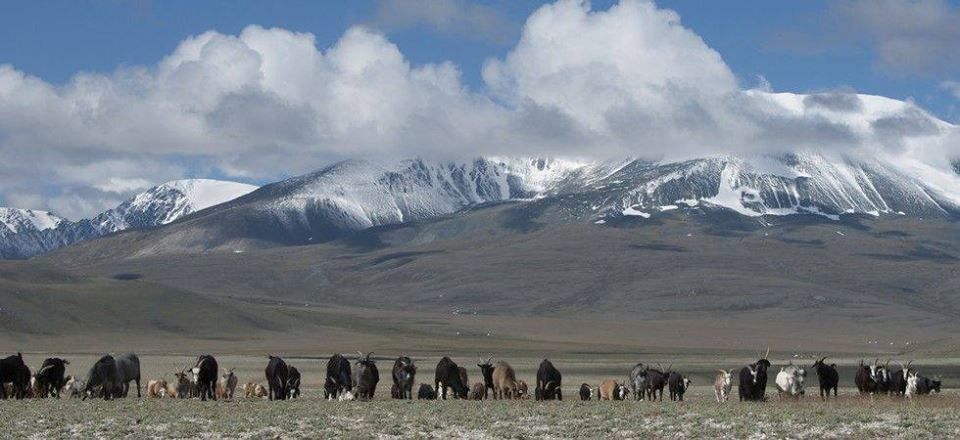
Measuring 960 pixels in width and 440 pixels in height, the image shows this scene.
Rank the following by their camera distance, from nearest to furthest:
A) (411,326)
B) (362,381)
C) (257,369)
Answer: (362,381) < (257,369) < (411,326)

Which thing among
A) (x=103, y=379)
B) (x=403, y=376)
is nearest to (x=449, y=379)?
(x=403, y=376)

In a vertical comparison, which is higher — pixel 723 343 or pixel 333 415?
pixel 723 343

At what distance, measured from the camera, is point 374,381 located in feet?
123

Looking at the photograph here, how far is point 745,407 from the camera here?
31.5 metres

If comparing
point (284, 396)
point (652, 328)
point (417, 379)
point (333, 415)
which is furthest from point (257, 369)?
point (652, 328)

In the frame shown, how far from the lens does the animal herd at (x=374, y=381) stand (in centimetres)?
3722

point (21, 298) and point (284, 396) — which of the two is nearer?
→ point (284, 396)

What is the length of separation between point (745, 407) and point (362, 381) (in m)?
11.0

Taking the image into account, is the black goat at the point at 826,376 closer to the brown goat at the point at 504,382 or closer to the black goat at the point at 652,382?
the black goat at the point at 652,382

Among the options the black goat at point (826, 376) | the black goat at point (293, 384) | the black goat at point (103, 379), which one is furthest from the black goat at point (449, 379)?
the black goat at point (826, 376)

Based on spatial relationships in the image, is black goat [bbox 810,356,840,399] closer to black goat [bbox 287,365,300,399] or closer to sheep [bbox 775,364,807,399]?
sheep [bbox 775,364,807,399]

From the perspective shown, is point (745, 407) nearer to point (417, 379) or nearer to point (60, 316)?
point (417, 379)

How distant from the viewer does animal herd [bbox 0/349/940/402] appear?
3722cm

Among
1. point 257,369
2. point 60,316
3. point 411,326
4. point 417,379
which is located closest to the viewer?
point 417,379
